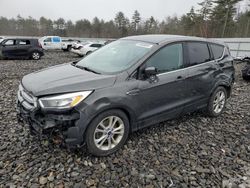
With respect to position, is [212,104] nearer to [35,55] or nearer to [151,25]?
[35,55]

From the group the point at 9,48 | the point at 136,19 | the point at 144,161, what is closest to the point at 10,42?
A: the point at 9,48

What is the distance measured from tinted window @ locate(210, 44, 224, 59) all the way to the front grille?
3.55 m

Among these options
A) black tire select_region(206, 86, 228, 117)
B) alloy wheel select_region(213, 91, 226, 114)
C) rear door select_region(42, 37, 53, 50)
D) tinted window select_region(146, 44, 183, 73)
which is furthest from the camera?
rear door select_region(42, 37, 53, 50)

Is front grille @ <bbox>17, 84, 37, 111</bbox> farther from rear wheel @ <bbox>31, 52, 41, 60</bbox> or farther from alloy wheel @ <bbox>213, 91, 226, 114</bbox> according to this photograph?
rear wheel @ <bbox>31, 52, 41, 60</bbox>

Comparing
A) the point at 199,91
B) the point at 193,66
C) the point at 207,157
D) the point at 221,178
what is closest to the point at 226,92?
the point at 199,91

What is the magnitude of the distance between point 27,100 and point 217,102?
3.72 metres

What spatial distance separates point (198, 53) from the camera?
12.9ft

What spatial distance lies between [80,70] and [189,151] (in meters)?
2.12

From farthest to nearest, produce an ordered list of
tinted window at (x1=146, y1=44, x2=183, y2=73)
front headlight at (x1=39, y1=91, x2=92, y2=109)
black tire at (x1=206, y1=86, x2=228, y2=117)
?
black tire at (x1=206, y1=86, x2=228, y2=117)
tinted window at (x1=146, y1=44, x2=183, y2=73)
front headlight at (x1=39, y1=91, x2=92, y2=109)

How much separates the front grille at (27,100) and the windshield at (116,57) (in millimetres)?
1009

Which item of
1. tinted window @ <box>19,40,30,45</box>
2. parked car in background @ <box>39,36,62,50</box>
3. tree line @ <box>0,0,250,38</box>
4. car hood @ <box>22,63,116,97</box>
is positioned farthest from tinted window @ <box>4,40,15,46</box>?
tree line @ <box>0,0,250,38</box>

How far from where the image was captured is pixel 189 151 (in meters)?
3.18

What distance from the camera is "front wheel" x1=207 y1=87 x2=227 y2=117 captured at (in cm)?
424

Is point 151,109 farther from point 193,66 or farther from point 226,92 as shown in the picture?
point 226,92
